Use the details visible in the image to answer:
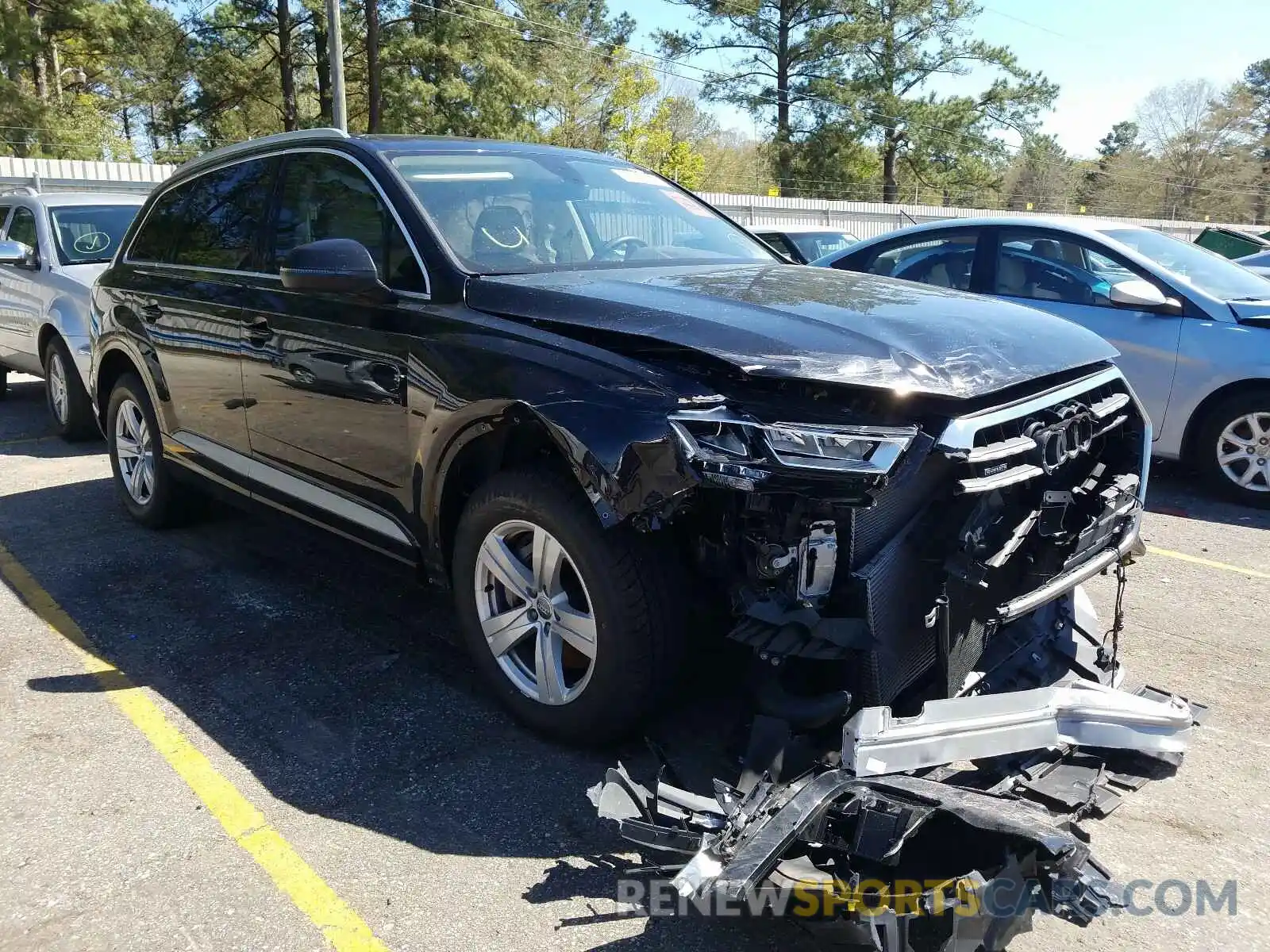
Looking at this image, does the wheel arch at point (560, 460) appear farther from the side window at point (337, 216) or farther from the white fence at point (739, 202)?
the white fence at point (739, 202)

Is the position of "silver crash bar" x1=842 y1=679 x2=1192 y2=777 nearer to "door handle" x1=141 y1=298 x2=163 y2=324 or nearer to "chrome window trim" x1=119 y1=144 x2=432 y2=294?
"chrome window trim" x1=119 y1=144 x2=432 y2=294

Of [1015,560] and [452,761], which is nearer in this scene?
[1015,560]

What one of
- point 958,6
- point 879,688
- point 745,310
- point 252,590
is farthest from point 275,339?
point 958,6

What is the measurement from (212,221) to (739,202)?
22.5m

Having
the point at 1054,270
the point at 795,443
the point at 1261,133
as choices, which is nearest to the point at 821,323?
the point at 795,443

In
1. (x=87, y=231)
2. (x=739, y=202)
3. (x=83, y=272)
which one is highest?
(x=739, y=202)

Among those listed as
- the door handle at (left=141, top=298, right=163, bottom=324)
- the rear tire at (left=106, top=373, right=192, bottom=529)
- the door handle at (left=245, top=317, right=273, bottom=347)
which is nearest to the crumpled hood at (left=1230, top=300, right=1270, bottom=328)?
the door handle at (left=245, top=317, right=273, bottom=347)

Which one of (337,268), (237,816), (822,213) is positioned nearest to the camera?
(237,816)

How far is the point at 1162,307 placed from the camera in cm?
612

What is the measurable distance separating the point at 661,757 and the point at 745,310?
1.31 meters

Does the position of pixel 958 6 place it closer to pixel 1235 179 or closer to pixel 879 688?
pixel 1235 179

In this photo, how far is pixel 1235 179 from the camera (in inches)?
2445

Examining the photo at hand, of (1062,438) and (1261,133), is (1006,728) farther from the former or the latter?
(1261,133)

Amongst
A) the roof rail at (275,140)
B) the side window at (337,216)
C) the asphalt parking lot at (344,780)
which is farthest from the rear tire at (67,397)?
the side window at (337,216)
